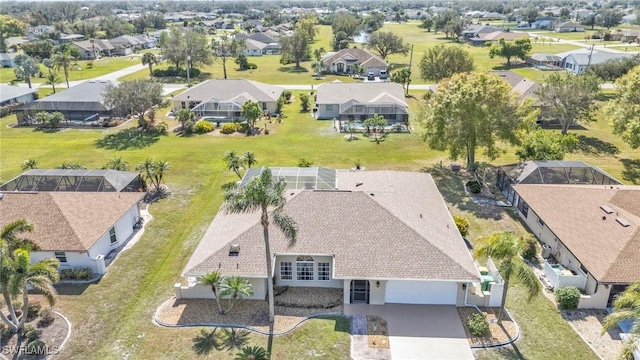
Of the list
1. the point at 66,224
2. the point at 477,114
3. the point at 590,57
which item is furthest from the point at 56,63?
the point at 590,57

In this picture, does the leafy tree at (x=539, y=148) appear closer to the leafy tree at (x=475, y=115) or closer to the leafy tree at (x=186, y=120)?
the leafy tree at (x=475, y=115)

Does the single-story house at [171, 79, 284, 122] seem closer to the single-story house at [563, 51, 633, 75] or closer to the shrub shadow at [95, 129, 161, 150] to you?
the shrub shadow at [95, 129, 161, 150]

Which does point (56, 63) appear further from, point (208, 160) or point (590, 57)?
point (590, 57)

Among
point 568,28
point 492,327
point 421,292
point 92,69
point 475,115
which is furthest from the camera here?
point 568,28

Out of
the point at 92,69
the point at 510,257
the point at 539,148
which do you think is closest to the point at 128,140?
the point at 539,148

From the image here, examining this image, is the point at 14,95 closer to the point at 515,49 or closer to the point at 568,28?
the point at 515,49

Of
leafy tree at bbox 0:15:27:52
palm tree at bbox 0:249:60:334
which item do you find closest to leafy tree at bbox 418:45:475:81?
palm tree at bbox 0:249:60:334
